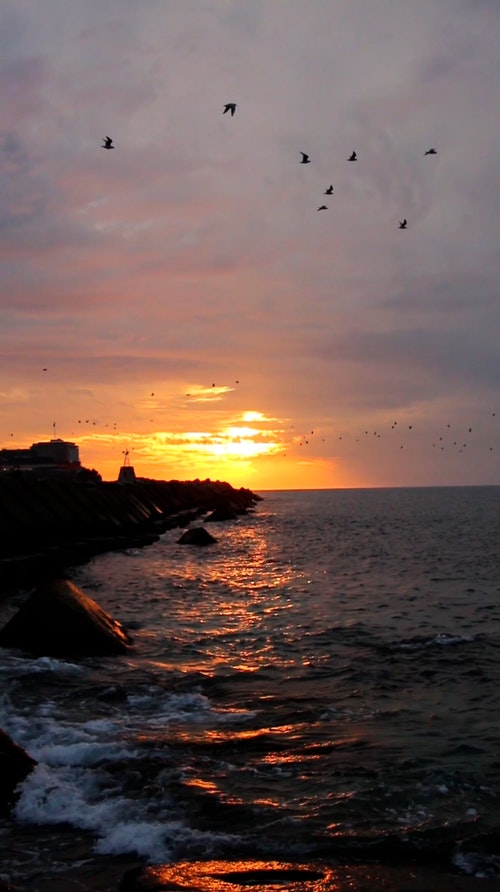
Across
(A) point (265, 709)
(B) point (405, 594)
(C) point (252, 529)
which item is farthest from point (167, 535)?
(A) point (265, 709)

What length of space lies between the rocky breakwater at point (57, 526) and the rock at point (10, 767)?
14.5 metres

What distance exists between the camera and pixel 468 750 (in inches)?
385

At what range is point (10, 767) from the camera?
7973mm

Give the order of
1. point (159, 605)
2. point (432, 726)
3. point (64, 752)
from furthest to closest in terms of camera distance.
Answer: point (159, 605), point (432, 726), point (64, 752)

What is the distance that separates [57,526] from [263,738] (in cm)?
2404

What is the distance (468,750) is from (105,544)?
28.9 m

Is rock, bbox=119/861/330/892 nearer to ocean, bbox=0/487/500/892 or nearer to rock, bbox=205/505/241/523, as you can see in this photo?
ocean, bbox=0/487/500/892

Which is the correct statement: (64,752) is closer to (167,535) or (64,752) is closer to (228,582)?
(228,582)

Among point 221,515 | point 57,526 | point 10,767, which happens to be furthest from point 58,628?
point 221,515

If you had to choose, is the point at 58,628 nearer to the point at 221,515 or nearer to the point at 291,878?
the point at 291,878

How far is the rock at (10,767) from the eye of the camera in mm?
7777

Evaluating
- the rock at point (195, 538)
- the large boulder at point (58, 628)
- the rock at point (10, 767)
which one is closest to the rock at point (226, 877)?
the rock at point (10, 767)

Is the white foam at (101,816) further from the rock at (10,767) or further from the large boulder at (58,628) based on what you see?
the large boulder at (58,628)

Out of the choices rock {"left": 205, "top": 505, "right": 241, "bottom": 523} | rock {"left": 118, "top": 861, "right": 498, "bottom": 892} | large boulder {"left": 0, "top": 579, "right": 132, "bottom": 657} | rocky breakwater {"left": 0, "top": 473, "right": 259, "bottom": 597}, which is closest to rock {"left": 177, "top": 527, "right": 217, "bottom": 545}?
rocky breakwater {"left": 0, "top": 473, "right": 259, "bottom": 597}
